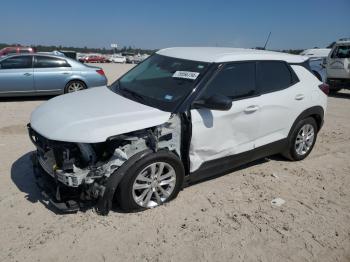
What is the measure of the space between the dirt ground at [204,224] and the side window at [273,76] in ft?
4.23

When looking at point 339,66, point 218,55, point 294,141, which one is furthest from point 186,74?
point 339,66

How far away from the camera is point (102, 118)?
3.64 meters

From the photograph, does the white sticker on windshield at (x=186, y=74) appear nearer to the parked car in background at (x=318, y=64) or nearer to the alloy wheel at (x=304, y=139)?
the alloy wheel at (x=304, y=139)

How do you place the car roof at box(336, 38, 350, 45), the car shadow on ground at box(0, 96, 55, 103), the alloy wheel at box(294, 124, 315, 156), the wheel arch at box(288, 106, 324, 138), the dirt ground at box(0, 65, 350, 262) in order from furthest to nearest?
the car roof at box(336, 38, 350, 45) → the car shadow on ground at box(0, 96, 55, 103) → the alloy wheel at box(294, 124, 315, 156) → the wheel arch at box(288, 106, 324, 138) → the dirt ground at box(0, 65, 350, 262)

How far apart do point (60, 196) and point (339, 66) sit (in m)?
13.0

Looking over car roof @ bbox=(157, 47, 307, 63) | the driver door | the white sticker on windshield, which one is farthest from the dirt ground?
car roof @ bbox=(157, 47, 307, 63)

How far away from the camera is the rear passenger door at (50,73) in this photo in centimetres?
984

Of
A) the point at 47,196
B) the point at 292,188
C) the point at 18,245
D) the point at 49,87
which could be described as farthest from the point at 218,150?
the point at 49,87

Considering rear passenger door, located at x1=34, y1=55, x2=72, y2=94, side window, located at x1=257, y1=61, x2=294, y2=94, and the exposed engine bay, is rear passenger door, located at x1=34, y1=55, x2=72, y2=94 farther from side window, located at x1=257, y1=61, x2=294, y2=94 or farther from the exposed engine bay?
side window, located at x1=257, y1=61, x2=294, y2=94

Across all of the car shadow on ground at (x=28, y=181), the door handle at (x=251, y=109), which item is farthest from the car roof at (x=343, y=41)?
the door handle at (x=251, y=109)

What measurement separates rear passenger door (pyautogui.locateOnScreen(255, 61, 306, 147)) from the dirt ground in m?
0.67

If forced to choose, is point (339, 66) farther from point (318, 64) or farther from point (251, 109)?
point (251, 109)

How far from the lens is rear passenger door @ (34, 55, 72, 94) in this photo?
387 inches

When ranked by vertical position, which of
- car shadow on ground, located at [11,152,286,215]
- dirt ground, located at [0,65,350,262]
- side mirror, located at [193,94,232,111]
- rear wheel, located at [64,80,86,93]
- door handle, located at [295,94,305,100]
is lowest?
dirt ground, located at [0,65,350,262]
